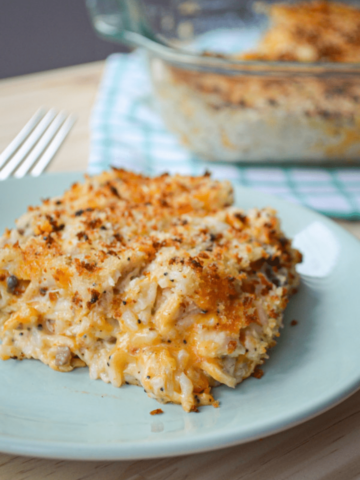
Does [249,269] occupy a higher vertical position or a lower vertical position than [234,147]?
higher

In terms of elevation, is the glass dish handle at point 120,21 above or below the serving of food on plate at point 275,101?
above

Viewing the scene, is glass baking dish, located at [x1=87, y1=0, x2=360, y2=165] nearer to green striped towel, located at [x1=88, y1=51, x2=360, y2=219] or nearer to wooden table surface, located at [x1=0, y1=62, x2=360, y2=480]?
green striped towel, located at [x1=88, y1=51, x2=360, y2=219]

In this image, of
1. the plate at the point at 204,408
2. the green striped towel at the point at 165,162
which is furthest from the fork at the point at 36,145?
the plate at the point at 204,408

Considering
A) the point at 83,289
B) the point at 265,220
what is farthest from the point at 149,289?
the point at 265,220

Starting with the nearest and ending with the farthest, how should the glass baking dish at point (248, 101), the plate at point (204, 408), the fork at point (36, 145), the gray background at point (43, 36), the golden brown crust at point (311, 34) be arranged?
the plate at point (204, 408)
the fork at point (36, 145)
the glass baking dish at point (248, 101)
the golden brown crust at point (311, 34)
the gray background at point (43, 36)

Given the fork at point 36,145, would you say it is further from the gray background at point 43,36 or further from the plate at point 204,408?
the gray background at point 43,36

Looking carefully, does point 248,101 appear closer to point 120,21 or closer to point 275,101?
point 275,101

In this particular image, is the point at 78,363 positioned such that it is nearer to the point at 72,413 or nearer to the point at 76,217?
the point at 72,413

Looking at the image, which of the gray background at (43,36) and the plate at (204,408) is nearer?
the plate at (204,408)
